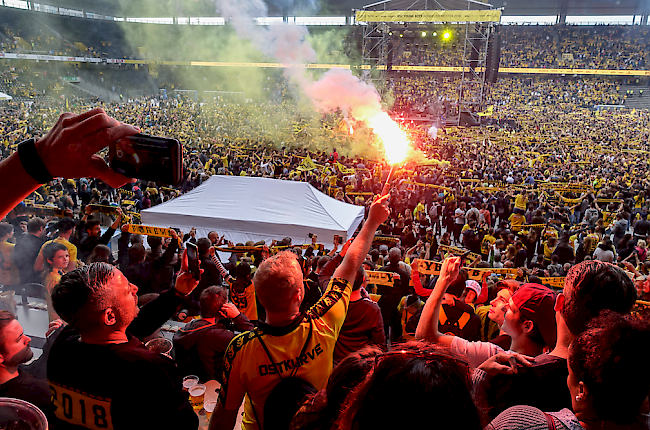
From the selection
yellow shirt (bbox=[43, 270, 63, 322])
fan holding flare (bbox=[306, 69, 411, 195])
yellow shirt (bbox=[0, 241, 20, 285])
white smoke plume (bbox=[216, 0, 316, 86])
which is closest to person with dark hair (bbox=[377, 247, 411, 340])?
yellow shirt (bbox=[43, 270, 63, 322])

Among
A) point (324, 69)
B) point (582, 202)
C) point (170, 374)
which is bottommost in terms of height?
point (582, 202)

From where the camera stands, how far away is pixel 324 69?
112 ft

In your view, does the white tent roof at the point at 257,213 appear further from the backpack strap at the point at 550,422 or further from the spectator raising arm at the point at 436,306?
the backpack strap at the point at 550,422

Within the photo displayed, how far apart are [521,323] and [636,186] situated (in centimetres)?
1275

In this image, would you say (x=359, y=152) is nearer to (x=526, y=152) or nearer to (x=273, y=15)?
(x=526, y=152)

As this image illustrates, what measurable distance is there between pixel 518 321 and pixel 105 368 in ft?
5.98

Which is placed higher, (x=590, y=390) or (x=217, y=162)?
(x=590, y=390)

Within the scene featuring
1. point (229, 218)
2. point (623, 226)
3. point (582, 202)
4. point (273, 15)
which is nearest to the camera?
point (229, 218)

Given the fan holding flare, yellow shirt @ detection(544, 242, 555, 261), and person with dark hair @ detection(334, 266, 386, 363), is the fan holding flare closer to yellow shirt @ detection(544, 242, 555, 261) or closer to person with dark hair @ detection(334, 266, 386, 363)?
yellow shirt @ detection(544, 242, 555, 261)

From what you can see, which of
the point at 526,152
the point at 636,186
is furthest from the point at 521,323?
the point at 526,152

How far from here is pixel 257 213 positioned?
7152 millimetres

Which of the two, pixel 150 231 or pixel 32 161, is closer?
pixel 32 161

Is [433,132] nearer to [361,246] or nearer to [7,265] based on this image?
[7,265]

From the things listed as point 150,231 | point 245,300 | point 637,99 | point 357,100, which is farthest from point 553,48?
point 245,300
